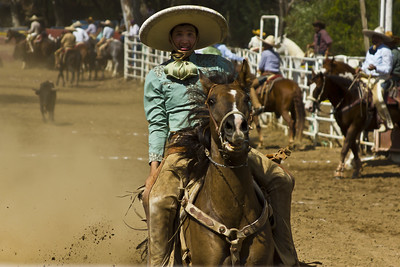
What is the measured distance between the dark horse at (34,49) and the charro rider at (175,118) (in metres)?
31.0

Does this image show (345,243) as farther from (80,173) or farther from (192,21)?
(80,173)

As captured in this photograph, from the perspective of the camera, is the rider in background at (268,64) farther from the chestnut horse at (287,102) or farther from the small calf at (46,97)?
the small calf at (46,97)

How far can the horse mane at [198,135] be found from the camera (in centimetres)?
434

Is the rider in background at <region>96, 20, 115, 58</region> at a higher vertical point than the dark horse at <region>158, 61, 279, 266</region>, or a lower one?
higher

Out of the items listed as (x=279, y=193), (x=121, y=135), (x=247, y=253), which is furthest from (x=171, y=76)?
(x=121, y=135)

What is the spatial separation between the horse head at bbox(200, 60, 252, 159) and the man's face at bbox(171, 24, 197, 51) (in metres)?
0.82

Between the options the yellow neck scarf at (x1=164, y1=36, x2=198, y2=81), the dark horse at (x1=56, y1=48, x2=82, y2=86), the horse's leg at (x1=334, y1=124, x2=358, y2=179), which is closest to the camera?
the yellow neck scarf at (x1=164, y1=36, x2=198, y2=81)

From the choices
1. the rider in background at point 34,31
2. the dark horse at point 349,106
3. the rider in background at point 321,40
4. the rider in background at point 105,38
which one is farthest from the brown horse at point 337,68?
the rider in background at point 34,31

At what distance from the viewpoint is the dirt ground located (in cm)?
718

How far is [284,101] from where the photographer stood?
50.9 ft

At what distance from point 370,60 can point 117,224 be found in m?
6.22

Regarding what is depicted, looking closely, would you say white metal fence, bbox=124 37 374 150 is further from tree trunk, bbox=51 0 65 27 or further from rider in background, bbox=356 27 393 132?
tree trunk, bbox=51 0 65 27

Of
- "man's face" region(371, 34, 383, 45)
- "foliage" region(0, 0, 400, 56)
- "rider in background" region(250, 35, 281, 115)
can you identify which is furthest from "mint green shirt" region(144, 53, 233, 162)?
"foliage" region(0, 0, 400, 56)

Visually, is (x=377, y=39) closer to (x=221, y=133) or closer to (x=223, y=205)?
(x=223, y=205)
